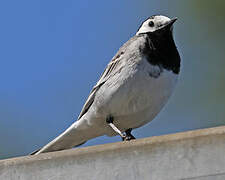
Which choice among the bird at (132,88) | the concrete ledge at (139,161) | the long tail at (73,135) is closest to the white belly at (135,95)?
the bird at (132,88)

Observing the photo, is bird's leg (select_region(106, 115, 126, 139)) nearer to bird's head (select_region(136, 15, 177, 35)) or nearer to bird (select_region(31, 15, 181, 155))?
bird (select_region(31, 15, 181, 155))

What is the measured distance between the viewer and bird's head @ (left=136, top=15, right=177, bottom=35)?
164 inches

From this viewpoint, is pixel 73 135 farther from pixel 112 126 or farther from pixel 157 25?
pixel 157 25

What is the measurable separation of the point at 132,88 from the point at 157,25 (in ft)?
1.99

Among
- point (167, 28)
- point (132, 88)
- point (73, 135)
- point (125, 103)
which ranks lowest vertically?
point (73, 135)

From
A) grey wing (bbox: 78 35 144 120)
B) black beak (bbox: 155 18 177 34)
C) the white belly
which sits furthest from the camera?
black beak (bbox: 155 18 177 34)

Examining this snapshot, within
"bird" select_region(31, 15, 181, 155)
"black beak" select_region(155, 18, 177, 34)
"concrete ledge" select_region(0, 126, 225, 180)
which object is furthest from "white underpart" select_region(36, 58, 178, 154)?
"concrete ledge" select_region(0, 126, 225, 180)

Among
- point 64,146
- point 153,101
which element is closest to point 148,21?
point 153,101

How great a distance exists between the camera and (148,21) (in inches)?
168

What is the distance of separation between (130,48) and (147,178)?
6.55 feet

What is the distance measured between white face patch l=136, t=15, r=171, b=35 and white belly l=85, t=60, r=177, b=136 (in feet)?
1.43

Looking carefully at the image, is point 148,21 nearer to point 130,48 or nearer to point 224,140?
point 130,48

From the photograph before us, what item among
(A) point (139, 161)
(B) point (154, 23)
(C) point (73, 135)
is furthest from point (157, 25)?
(A) point (139, 161)

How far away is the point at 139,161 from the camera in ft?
7.10
